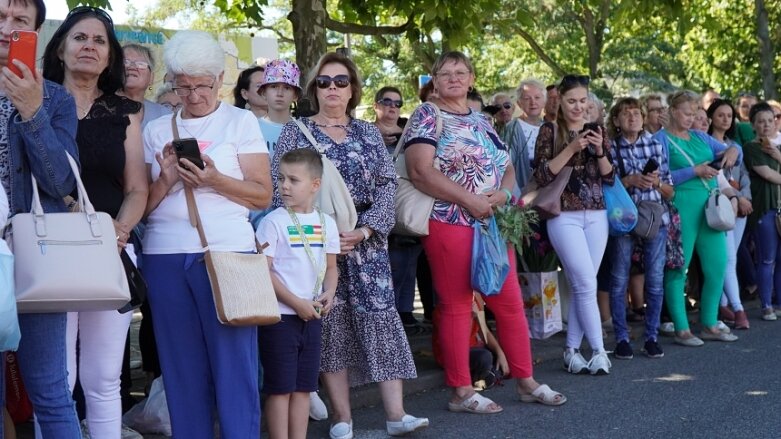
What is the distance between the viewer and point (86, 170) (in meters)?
4.53

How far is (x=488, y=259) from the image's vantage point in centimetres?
638

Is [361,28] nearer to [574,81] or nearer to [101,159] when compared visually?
[574,81]

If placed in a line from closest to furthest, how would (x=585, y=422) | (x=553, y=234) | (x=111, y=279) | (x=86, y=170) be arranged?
(x=111, y=279) → (x=86, y=170) → (x=585, y=422) → (x=553, y=234)

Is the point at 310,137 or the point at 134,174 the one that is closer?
the point at 134,174

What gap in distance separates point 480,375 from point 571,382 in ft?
2.44

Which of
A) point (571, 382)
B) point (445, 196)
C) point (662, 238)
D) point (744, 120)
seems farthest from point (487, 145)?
point (744, 120)

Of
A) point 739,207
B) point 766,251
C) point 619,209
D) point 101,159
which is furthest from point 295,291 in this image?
point 766,251

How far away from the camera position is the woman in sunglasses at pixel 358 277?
5.89 meters

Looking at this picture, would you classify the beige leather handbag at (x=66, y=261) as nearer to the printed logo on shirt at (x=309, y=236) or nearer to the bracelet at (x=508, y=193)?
the printed logo on shirt at (x=309, y=236)

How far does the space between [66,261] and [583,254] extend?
459 cm

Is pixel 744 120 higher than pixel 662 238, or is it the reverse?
pixel 744 120

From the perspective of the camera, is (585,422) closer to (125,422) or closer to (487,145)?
(487,145)

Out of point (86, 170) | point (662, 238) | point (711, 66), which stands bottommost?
point (662, 238)

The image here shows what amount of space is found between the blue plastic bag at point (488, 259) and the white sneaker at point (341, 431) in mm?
1139
